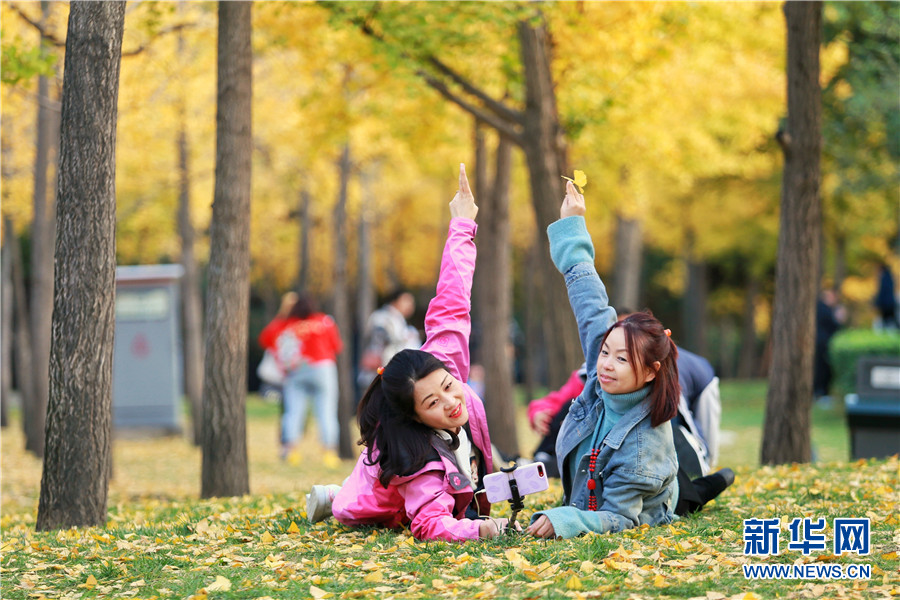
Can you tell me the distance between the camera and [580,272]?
199 inches

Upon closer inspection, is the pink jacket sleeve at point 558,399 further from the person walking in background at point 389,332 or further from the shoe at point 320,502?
the person walking in background at point 389,332

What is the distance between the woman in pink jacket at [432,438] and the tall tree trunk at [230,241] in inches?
89.5

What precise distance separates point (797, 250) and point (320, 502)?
16.0 feet

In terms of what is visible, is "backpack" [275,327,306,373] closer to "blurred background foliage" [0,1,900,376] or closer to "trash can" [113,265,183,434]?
"blurred background foliage" [0,1,900,376]

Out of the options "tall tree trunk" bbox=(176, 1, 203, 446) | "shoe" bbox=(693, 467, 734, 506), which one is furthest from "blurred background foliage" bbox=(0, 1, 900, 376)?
"shoe" bbox=(693, 467, 734, 506)

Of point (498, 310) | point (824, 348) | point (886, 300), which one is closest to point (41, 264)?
point (498, 310)

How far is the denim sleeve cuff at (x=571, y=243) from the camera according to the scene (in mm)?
5074

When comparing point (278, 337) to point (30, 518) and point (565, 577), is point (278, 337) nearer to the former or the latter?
point (30, 518)

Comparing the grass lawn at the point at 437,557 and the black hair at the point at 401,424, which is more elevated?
the black hair at the point at 401,424

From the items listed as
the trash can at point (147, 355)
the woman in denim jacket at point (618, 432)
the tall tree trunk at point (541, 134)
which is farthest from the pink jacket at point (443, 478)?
the trash can at point (147, 355)

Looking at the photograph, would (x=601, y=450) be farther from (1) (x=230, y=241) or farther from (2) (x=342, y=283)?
(2) (x=342, y=283)

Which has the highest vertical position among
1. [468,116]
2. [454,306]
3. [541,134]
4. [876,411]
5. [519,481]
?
[468,116]

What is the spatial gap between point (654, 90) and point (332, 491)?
366 inches

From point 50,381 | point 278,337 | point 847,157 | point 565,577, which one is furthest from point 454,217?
point 847,157
